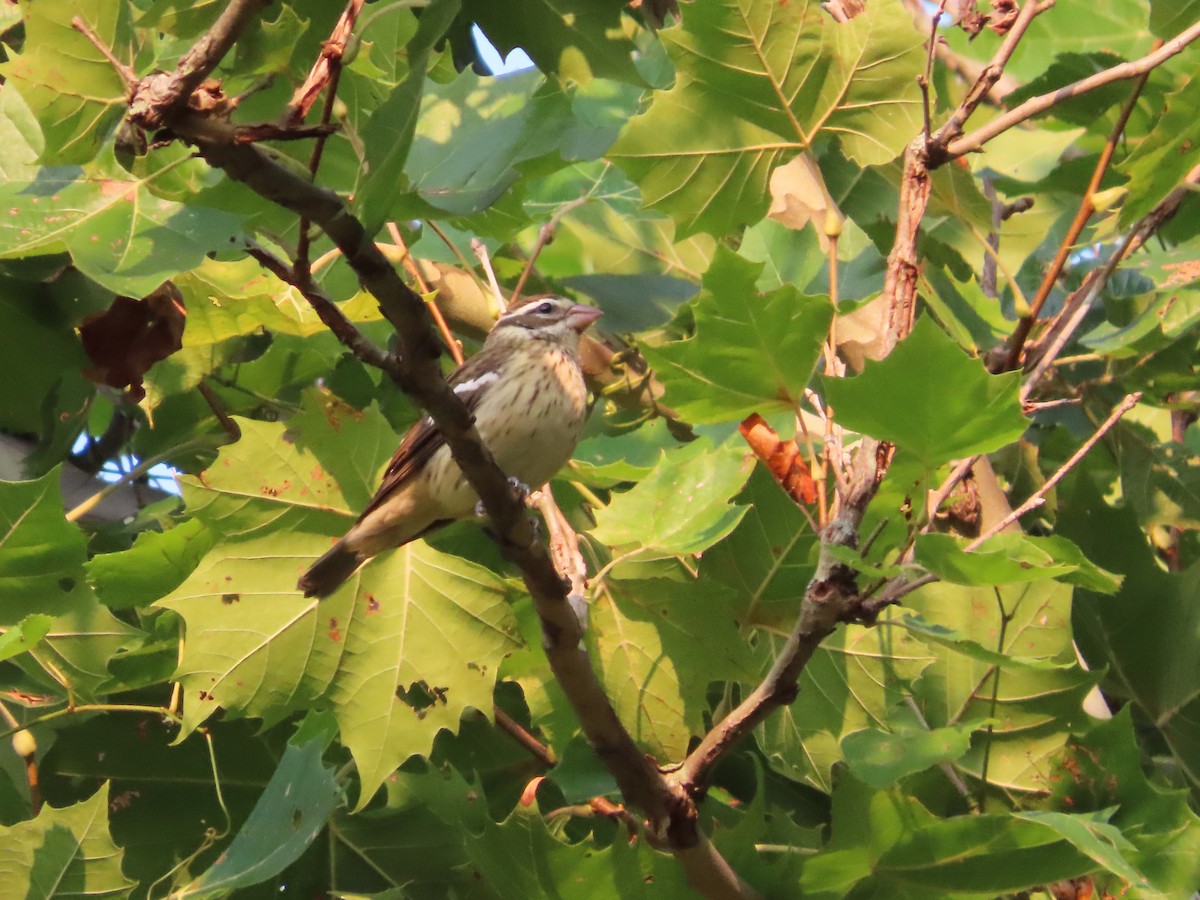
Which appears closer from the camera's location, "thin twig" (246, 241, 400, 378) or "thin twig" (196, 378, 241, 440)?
"thin twig" (246, 241, 400, 378)

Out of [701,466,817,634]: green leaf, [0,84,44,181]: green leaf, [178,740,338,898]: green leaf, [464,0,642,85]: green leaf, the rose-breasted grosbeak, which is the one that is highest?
[464,0,642,85]: green leaf

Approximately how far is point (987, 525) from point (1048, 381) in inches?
25.5

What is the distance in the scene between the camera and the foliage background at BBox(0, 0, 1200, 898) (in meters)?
2.31

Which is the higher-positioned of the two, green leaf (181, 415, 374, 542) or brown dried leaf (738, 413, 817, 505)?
brown dried leaf (738, 413, 817, 505)

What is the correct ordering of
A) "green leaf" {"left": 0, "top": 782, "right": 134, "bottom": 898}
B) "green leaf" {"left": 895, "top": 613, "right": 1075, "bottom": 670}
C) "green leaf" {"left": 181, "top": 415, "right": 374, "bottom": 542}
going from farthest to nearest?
"green leaf" {"left": 181, "top": 415, "right": 374, "bottom": 542}
"green leaf" {"left": 0, "top": 782, "right": 134, "bottom": 898}
"green leaf" {"left": 895, "top": 613, "right": 1075, "bottom": 670}

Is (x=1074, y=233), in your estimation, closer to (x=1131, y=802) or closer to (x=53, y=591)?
(x=1131, y=802)

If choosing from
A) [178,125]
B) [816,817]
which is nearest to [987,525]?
[816,817]

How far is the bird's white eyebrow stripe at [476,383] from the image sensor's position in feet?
13.5

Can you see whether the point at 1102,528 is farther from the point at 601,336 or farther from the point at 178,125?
the point at 178,125

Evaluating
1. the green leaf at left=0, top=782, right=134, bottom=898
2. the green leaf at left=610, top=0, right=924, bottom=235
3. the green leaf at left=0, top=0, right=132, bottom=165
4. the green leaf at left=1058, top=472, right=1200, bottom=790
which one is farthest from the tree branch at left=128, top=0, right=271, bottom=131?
the green leaf at left=1058, top=472, right=1200, bottom=790

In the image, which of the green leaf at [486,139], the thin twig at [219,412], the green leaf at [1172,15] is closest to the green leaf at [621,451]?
the green leaf at [486,139]

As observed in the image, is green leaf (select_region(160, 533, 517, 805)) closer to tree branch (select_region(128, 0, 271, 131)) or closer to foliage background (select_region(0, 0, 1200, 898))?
foliage background (select_region(0, 0, 1200, 898))

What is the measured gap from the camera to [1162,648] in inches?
141

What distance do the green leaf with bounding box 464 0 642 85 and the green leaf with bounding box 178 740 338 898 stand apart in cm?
159
